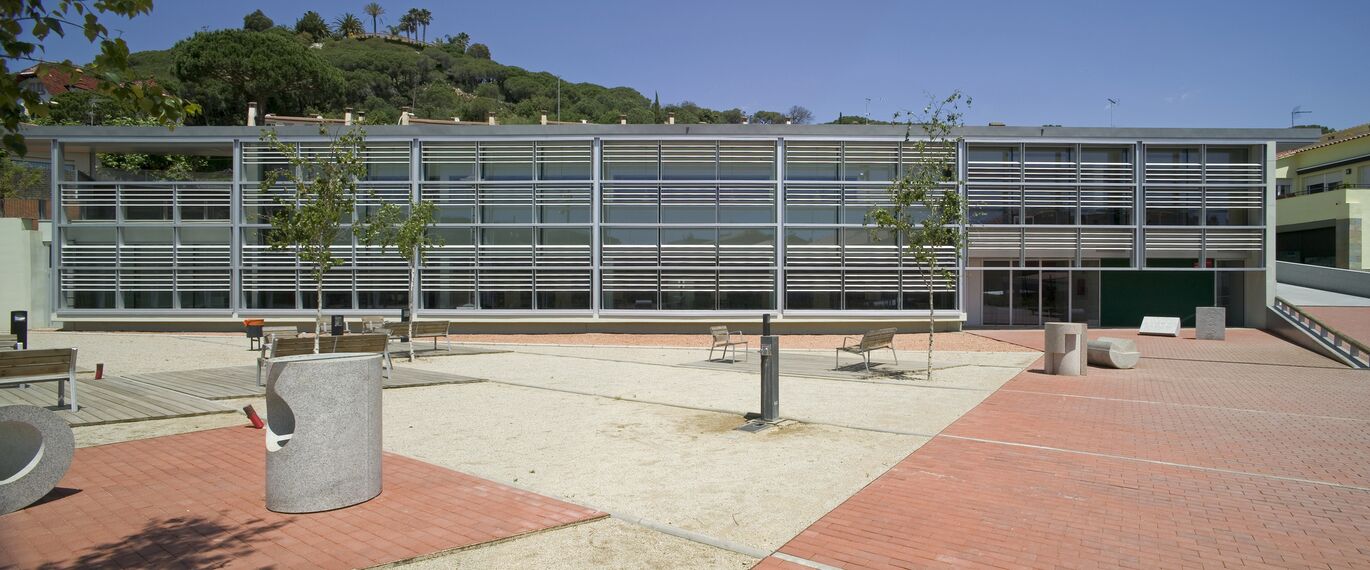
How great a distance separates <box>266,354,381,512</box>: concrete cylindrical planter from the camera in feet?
17.5

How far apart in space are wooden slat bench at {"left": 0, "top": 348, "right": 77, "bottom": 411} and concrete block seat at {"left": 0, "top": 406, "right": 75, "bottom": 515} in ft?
12.4

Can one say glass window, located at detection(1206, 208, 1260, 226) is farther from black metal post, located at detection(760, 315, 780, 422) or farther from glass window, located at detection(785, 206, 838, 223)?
black metal post, located at detection(760, 315, 780, 422)

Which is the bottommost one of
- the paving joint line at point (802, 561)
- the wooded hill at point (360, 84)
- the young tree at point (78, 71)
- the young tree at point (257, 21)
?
the paving joint line at point (802, 561)

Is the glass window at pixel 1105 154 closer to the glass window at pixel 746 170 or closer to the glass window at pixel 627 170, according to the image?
the glass window at pixel 746 170

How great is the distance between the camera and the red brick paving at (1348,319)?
21616mm

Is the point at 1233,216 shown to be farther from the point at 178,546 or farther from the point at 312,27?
the point at 312,27

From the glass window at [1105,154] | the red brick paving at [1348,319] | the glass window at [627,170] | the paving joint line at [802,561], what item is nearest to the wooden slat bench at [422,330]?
the glass window at [627,170]

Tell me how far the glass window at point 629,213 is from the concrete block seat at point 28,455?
2104 cm

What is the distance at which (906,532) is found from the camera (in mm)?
5117

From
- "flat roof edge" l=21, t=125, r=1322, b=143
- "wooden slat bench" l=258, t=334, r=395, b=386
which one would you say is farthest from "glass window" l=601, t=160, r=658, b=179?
"wooden slat bench" l=258, t=334, r=395, b=386

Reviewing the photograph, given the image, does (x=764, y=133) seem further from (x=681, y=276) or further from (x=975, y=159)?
(x=975, y=159)

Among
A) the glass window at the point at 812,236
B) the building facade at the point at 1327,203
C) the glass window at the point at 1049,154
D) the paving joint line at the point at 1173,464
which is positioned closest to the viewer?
the paving joint line at the point at 1173,464

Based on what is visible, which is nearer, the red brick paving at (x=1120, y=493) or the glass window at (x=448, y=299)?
the red brick paving at (x=1120, y=493)

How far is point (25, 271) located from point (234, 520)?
30447 mm
